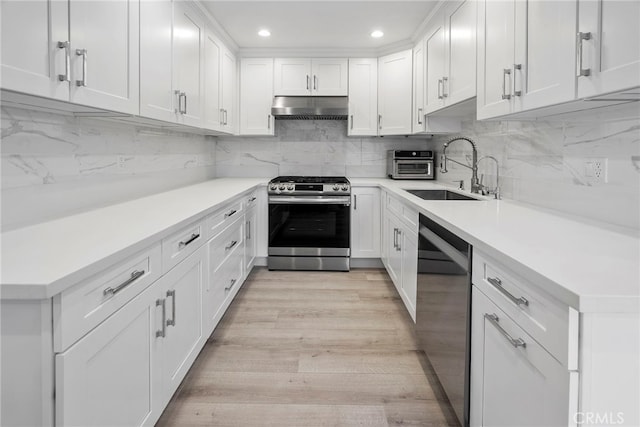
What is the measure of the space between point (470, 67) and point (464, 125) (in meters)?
1.17

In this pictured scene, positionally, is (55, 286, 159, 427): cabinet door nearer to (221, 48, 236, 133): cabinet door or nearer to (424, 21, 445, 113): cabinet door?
(424, 21, 445, 113): cabinet door

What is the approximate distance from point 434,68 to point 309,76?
1.50m

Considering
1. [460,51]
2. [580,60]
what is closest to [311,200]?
[460,51]

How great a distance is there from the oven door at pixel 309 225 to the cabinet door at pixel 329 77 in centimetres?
118

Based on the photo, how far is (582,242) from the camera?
4.51 feet

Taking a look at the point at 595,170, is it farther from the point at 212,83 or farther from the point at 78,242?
the point at 212,83

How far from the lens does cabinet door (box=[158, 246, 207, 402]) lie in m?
1.76

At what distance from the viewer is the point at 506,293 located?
1.28m

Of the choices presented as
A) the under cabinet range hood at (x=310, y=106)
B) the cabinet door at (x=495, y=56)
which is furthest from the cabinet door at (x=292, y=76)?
the cabinet door at (x=495, y=56)

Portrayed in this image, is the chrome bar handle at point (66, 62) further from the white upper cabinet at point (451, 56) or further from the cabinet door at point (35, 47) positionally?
the white upper cabinet at point (451, 56)

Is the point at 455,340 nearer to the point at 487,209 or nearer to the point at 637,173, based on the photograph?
the point at 487,209

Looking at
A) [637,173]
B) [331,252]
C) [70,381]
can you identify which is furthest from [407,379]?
[331,252]

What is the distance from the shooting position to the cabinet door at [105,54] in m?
1.58

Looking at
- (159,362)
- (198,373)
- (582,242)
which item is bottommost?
(198,373)
